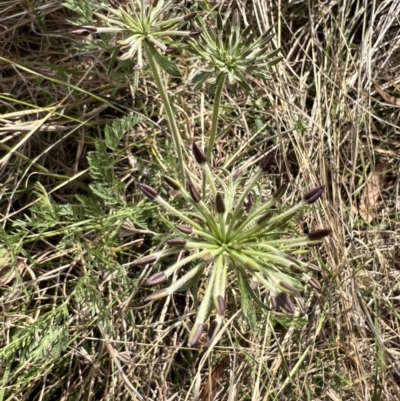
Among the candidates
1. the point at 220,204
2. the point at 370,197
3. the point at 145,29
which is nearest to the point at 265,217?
the point at 220,204

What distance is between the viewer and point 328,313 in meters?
2.97

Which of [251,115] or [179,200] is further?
[251,115]

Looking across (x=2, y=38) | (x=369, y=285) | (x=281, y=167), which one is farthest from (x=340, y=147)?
(x=2, y=38)

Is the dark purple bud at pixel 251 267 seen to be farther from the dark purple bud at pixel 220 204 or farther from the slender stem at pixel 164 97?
the slender stem at pixel 164 97

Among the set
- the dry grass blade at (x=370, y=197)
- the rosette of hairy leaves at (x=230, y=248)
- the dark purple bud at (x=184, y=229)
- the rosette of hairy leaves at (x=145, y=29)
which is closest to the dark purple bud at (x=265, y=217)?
the rosette of hairy leaves at (x=230, y=248)

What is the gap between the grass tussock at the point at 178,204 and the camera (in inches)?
112

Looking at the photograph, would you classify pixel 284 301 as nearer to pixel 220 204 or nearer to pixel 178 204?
pixel 220 204

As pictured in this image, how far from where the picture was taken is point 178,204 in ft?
9.62

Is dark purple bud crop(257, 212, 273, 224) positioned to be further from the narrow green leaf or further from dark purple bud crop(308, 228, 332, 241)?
the narrow green leaf

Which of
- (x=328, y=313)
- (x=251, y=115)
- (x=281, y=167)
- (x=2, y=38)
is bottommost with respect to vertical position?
(x=328, y=313)

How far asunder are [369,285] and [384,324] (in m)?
0.21

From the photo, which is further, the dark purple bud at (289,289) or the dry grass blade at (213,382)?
the dry grass blade at (213,382)

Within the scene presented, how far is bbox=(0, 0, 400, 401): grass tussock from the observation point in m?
2.84

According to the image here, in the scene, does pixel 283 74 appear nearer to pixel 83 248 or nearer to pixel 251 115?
pixel 251 115
